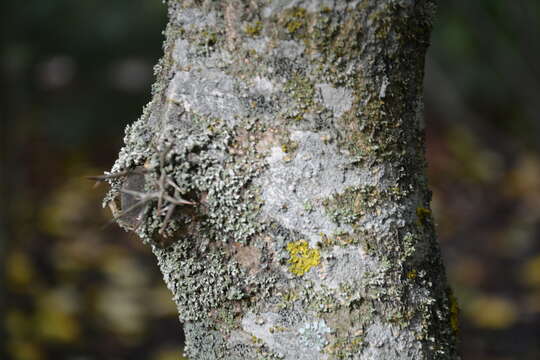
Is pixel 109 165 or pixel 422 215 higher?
pixel 109 165

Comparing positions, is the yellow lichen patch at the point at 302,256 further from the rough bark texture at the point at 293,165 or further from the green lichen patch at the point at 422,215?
the green lichen patch at the point at 422,215

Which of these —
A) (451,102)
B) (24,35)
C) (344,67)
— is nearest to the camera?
(344,67)

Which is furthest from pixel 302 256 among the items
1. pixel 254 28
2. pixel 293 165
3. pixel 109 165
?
pixel 109 165

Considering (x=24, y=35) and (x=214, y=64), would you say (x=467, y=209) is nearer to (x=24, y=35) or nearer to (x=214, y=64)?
(x=24, y=35)

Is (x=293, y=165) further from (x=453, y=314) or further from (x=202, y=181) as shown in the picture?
(x=453, y=314)

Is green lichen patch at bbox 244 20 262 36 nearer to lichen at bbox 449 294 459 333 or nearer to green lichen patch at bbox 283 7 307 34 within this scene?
green lichen patch at bbox 283 7 307 34

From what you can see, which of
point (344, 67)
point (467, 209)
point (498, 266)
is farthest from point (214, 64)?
point (467, 209)

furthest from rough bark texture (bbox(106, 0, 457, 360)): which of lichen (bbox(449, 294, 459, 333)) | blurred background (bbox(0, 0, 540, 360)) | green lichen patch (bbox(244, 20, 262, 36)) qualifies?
blurred background (bbox(0, 0, 540, 360))
